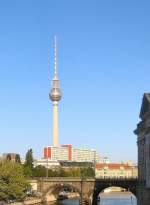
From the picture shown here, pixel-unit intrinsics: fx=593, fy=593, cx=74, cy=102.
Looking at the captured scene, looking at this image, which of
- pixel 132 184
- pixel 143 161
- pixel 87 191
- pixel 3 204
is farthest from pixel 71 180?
pixel 3 204

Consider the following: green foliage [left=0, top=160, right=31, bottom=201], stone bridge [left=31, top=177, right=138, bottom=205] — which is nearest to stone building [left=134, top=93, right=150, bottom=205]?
stone bridge [left=31, top=177, right=138, bottom=205]

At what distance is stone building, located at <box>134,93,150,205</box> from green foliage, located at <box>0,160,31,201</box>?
1005 inches

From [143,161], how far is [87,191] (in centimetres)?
2772

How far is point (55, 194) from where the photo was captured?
169m

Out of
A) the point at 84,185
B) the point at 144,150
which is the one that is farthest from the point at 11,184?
the point at 84,185

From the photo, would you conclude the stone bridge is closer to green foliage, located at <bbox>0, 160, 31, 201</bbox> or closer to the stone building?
the stone building

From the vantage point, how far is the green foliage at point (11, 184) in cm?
12138

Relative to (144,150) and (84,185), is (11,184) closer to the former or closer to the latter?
(144,150)

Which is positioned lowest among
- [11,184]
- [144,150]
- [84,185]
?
[84,185]

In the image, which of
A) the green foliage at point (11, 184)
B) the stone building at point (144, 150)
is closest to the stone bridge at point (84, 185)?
the stone building at point (144, 150)

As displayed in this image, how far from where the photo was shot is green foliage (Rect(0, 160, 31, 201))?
121375 millimetres

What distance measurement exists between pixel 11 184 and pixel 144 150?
2863cm

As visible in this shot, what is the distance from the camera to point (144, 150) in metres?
124

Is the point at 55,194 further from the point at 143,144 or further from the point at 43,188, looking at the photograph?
the point at 143,144
